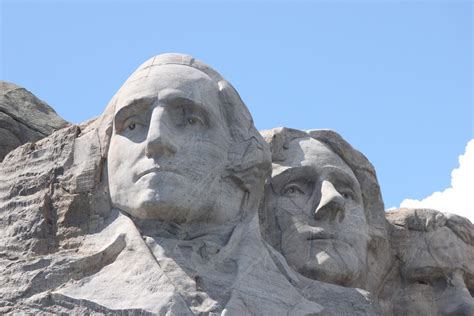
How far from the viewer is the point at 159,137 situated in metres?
12.5

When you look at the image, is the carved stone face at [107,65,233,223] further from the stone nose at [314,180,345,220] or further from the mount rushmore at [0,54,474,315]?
the stone nose at [314,180,345,220]

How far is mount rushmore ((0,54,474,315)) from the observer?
12086 millimetres

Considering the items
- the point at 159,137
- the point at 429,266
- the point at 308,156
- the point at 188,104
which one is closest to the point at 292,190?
the point at 308,156

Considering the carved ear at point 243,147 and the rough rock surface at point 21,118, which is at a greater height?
the carved ear at point 243,147

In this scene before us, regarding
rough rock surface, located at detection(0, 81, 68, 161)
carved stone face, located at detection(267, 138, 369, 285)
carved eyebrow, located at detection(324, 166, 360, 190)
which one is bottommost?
rough rock surface, located at detection(0, 81, 68, 161)

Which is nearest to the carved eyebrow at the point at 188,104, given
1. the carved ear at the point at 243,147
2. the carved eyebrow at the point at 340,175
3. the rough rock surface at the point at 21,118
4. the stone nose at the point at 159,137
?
the stone nose at the point at 159,137

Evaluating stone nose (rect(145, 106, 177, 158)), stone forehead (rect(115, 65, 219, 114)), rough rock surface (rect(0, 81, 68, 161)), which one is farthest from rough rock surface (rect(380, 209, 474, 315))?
rough rock surface (rect(0, 81, 68, 161))

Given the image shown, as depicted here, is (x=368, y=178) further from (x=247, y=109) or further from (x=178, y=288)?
(x=178, y=288)

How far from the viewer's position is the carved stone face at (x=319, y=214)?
43.8 feet

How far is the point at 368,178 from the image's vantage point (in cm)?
1430

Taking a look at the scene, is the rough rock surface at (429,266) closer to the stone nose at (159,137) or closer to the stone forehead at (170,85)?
the stone forehead at (170,85)

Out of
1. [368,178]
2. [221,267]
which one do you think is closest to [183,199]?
[221,267]

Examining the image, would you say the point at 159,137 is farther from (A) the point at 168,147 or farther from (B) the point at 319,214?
(B) the point at 319,214

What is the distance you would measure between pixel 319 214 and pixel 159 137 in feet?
5.54
